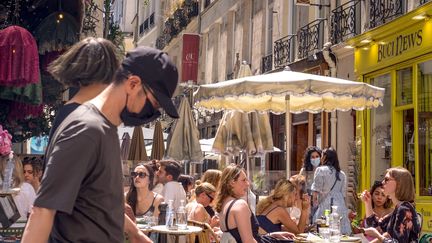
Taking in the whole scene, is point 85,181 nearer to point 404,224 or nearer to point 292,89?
point 404,224

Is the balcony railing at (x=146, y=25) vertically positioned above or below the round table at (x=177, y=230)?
above

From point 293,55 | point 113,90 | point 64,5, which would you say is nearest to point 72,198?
point 113,90

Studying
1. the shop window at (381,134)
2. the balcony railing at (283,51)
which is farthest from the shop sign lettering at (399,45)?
the balcony railing at (283,51)

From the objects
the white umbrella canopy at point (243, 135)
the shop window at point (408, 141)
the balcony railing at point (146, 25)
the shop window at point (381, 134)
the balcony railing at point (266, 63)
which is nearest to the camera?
the white umbrella canopy at point (243, 135)

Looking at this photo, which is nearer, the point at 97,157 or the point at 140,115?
the point at 97,157

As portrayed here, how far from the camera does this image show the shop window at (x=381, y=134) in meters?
14.2

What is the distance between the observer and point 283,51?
2069 centimetres

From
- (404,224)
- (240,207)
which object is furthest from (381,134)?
(240,207)

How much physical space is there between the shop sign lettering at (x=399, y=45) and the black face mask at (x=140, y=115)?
34.5 feet

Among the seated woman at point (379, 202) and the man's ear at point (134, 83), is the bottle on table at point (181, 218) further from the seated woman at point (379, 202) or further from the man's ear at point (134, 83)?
the man's ear at point (134, 83)

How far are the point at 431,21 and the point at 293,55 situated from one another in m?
8.16

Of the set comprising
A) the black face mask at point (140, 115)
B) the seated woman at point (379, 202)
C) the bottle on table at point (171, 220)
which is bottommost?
the bottle on table at point (171, 220)

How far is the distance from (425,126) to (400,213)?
6409mm

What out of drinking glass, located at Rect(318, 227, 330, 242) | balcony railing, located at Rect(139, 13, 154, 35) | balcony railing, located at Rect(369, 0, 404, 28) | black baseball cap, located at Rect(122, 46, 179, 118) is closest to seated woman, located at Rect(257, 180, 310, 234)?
drinking glass, located at Rect(318, 227, 330, 242)
